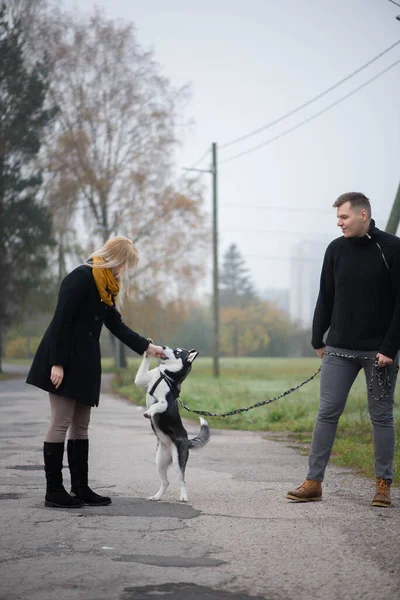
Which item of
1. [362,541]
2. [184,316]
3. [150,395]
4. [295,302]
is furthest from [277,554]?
[295,302]

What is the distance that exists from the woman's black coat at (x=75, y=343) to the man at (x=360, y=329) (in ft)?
5.51

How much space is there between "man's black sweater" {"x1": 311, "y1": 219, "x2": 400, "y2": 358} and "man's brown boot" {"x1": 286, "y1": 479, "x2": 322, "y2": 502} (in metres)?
1.05

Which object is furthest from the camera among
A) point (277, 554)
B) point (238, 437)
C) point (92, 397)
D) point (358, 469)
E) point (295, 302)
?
point (295, 302)

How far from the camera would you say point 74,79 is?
141 feet

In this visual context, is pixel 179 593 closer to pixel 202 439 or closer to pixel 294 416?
pixel 202 439

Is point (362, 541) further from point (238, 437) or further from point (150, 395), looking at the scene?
point (238, 437)

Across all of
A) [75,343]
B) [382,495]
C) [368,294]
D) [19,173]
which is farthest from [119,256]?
[19,173]

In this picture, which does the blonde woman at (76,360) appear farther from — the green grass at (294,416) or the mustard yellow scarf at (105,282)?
the green grass at (294,416)

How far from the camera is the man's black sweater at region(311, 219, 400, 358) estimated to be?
684 centimetres

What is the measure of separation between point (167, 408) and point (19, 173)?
36.9m

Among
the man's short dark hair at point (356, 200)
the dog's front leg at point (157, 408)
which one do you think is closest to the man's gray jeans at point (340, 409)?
the man's short dark hair at point (356, 200)

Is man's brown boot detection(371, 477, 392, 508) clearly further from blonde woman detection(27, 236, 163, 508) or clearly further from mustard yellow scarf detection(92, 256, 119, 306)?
mustard yellow scarf detection(92, 256, 119, 306)

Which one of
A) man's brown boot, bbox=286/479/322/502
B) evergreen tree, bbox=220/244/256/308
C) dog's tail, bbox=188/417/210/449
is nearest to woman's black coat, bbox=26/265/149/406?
dog's tail, bbox=188/417/210/449

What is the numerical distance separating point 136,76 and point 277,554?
39.9m
